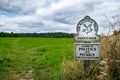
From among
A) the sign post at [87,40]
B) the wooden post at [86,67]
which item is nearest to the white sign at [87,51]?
the sign post at [87,40]

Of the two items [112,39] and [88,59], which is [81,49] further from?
[112,39]

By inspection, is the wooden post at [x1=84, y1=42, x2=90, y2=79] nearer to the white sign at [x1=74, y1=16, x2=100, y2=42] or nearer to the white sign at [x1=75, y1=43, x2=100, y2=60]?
the white sign at [x1=75, y1=43, x2=100, y2=60]

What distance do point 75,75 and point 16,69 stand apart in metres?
4.83

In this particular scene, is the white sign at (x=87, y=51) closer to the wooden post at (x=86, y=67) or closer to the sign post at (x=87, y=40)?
the sign post at (x=87, y=40)

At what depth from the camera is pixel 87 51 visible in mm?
8180

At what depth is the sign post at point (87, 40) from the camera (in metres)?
8.12

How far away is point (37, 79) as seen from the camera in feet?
33.9

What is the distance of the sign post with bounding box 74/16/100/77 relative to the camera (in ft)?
26.6

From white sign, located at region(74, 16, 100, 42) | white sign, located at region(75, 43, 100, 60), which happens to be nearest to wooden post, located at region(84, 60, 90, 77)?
white sign, located at region(75, 43, 100, 60)

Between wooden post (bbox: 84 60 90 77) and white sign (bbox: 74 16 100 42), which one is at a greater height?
white sign (bbox: 74 16 100 42)

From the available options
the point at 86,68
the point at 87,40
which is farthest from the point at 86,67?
the point at 87,40

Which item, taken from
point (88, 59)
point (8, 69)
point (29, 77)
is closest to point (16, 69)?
point (8, 69)

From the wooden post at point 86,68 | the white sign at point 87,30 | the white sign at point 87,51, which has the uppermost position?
the white sign at point 87,30

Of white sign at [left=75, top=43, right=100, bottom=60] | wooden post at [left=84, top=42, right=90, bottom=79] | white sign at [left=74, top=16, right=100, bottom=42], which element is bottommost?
wooden post at [left=84, top=42, right=90, bottom=79]
